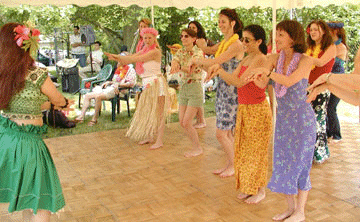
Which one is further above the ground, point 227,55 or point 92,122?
point 227,55

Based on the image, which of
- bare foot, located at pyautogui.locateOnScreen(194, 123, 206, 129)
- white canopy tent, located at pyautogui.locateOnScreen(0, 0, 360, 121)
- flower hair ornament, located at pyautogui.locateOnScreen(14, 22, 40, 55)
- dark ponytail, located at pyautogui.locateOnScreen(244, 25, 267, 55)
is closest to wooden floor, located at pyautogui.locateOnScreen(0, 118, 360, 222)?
bare foot, located at pyautogui.locateOnScreen(194, 123, 206, 129)

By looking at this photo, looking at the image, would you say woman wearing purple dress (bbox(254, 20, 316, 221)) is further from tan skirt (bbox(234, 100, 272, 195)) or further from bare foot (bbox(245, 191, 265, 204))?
bare foot (bbox(245, 191, 265, 204))

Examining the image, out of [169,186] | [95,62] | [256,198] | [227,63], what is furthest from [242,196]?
[95,62]

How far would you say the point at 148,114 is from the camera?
19.3 feet

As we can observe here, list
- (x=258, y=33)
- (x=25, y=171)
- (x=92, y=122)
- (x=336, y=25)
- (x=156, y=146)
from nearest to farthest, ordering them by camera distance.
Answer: (x=25, y=171), (x=258, y=33), (x=336, y=25), (x=156, y=146), (x=92, y=122)

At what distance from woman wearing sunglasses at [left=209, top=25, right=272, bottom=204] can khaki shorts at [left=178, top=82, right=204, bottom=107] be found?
1322 mm

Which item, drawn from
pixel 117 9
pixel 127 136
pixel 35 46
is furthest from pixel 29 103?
pixel 117 9

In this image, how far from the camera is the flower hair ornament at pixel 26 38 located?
2510 millimetres

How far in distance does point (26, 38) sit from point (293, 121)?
1950 millimetres

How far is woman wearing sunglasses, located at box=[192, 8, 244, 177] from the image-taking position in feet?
12.8

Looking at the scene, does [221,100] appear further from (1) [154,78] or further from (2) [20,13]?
(2) [20,13]

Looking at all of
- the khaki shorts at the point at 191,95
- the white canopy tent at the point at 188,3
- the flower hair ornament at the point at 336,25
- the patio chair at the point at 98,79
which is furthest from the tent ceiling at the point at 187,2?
the patio chair at the point at 98,79

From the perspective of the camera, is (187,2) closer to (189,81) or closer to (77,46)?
(189,81)

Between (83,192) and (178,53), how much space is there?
1.96 metres
